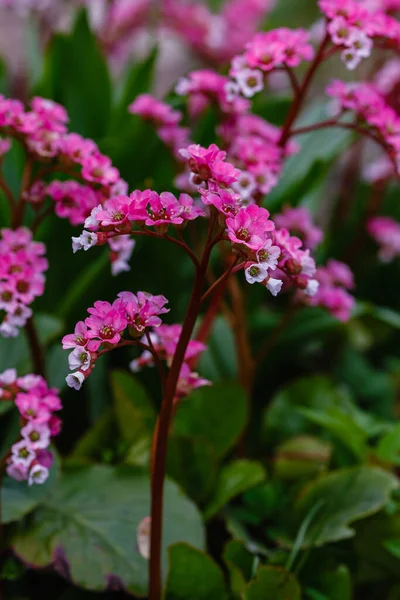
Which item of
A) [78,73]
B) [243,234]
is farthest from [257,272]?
[78,73]

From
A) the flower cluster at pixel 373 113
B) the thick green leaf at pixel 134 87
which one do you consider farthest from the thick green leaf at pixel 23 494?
the thick green leaf at pixel 134 87

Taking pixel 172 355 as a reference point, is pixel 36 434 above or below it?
below

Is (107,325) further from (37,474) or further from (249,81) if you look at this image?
(249,81)

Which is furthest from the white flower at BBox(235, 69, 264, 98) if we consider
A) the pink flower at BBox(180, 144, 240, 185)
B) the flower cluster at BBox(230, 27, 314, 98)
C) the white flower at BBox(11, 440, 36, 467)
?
the white flower at BBox(11, 440, 36, 467)

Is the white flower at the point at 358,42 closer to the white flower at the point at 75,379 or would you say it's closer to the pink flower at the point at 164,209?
the pink flower at the point at 164,209

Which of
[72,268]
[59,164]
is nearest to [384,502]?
[59,164]

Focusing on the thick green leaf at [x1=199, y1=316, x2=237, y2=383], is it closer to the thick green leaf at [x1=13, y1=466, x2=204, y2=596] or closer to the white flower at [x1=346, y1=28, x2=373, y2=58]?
the thick green leaf at [x1=13, y1=466, x2=204, y2=596]
